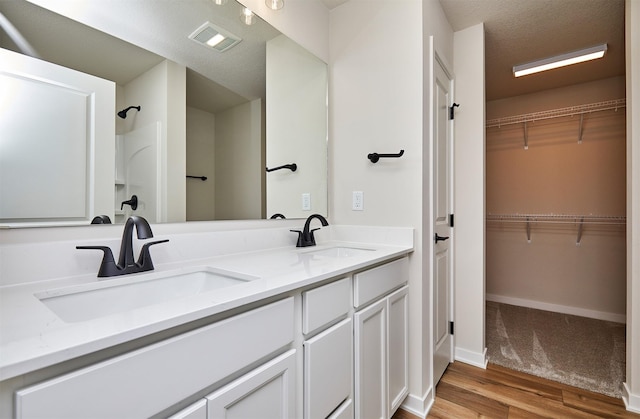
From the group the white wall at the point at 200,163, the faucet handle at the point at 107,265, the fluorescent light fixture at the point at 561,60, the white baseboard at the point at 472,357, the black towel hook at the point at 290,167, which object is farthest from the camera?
the fluorescent light fixture at the point at 561,60

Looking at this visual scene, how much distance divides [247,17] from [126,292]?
1.38m

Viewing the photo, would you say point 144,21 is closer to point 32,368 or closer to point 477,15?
point 32,368

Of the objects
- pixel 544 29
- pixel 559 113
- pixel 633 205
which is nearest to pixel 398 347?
pixel 633 205

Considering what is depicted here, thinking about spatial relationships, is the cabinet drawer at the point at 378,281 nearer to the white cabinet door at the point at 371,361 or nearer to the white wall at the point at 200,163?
the white cabinet door at the point at 371,361

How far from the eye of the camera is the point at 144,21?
1.16 m

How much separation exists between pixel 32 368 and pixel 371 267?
1.09 metres

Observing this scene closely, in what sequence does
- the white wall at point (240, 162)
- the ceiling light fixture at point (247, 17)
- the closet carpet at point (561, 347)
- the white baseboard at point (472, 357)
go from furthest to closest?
the white baseboard at point (472, 357), the closet carpet at point (561, 347), the ceiling light fixture at point (247, 17), the white wall at point (240, 162)

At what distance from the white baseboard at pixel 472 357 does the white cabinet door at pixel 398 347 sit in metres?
0.79

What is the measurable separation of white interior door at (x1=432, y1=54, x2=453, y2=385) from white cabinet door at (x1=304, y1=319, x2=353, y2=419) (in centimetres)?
87

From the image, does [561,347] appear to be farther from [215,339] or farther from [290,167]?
[215,339]

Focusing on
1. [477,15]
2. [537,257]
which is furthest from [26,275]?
[537,257]

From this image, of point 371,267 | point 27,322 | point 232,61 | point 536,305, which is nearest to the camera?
point 27,322

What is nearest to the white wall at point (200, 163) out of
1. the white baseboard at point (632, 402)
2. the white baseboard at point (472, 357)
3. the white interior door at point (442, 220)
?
the white interior door at point (442, 220)

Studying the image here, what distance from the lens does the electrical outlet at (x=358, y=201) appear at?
6.09 feet
